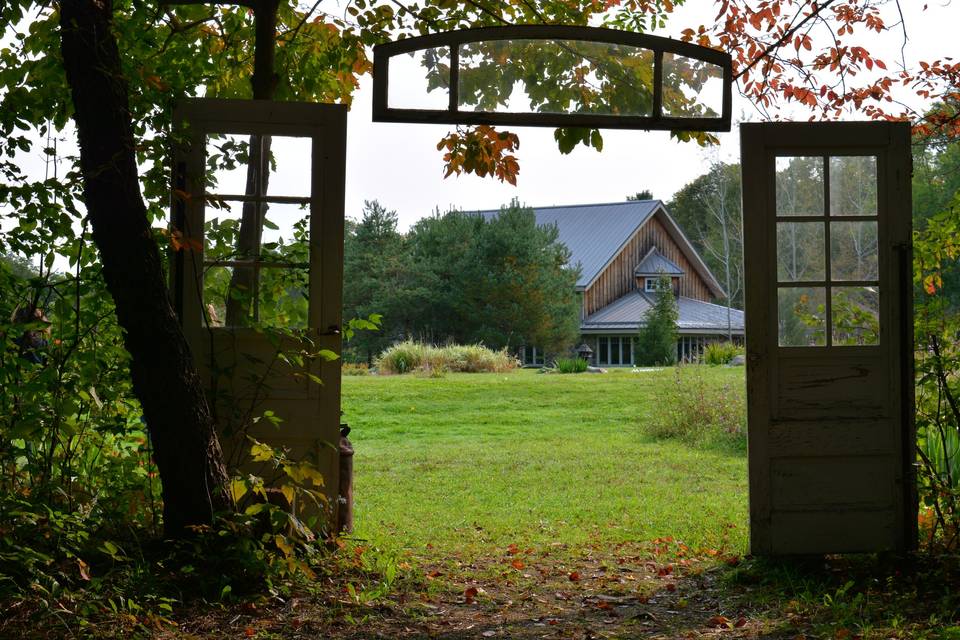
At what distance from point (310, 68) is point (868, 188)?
12.2 feet

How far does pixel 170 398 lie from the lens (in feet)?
13.9

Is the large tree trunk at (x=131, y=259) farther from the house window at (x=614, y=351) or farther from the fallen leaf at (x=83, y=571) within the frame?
the house window at (x=614, y=351)

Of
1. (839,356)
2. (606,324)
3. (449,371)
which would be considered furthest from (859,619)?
(606,324)

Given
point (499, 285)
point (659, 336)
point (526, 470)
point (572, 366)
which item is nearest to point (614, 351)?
point (659, 336)

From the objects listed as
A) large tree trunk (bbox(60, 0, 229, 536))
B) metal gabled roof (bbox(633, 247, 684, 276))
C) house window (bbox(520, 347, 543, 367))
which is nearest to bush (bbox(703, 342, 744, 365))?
house window (bbox(520, 347, 543, 367))

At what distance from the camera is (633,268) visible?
38.8m

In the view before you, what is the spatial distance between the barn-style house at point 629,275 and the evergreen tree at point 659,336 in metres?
4.96

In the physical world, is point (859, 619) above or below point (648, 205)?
below

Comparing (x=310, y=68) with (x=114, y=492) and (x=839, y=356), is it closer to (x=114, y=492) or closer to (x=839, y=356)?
(x=114, y=492)

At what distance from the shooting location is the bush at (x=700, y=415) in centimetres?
1183

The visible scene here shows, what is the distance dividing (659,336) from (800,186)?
23023 mm

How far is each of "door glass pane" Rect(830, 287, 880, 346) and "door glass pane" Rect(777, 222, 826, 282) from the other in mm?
172

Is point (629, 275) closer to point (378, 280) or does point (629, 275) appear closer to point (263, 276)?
point (378, 280)

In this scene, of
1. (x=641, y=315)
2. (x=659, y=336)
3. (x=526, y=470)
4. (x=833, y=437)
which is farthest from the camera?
(x=641, y=315)
